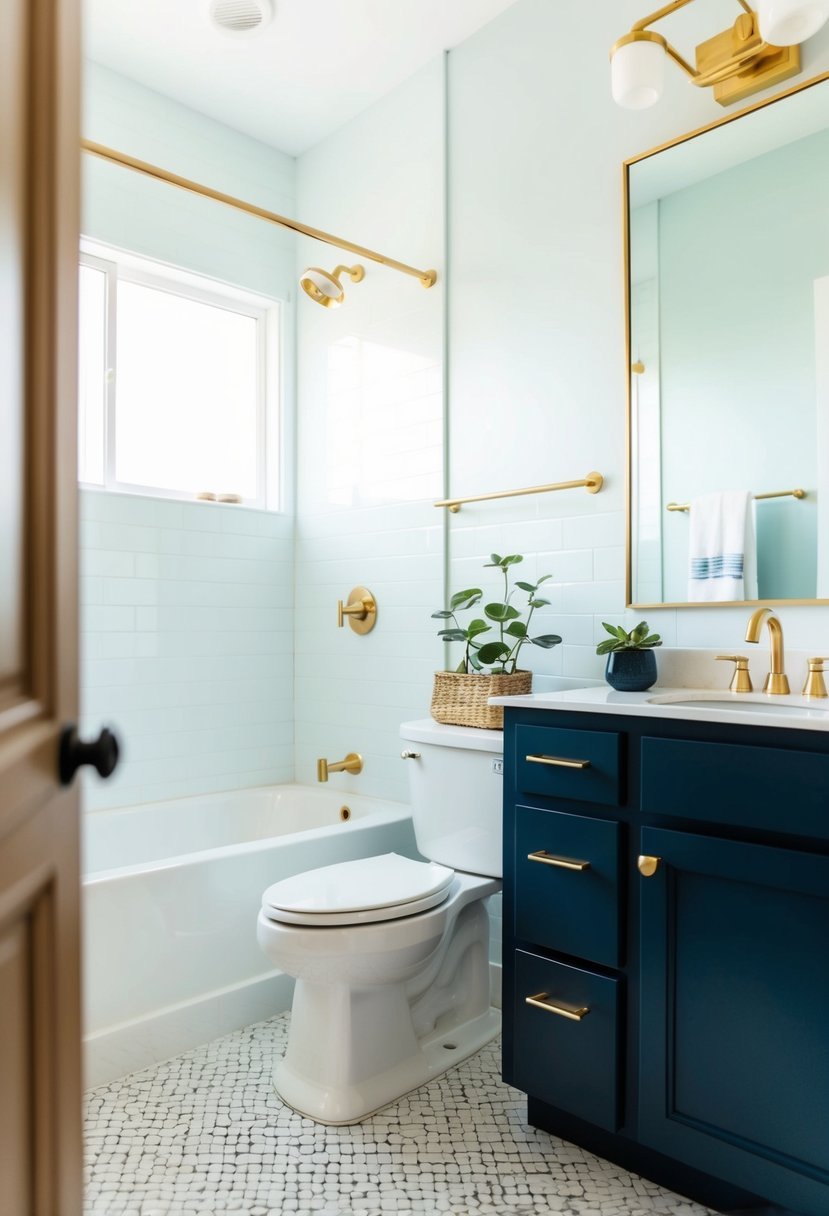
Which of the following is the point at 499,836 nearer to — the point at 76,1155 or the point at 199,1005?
the point at 199,1005

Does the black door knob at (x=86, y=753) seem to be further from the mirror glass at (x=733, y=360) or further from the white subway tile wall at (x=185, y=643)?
the white subway tile wall at (x=185, y=643)

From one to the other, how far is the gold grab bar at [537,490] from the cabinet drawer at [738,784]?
33.2 inches

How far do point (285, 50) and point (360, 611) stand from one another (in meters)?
1.71

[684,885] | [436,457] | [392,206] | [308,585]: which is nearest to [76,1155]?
[684,885]

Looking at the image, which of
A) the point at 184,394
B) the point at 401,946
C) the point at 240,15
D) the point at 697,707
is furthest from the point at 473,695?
the point at 240,15

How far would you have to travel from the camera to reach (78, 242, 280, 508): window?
2.72 m

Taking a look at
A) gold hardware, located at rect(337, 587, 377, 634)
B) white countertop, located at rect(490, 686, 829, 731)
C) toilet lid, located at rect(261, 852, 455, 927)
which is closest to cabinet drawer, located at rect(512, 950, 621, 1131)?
toilet lid, located at rect(261, 852, 455, 927)

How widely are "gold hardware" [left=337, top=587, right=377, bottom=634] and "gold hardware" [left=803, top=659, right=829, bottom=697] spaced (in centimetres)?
142

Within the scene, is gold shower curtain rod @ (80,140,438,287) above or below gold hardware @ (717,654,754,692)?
above

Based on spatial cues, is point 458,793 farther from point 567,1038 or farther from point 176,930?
point 176,930

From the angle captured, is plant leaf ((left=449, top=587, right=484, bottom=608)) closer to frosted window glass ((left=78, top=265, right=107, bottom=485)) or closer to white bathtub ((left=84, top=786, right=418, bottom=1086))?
white bathtub ((left=84, top=786, right=418, bottom=1086))

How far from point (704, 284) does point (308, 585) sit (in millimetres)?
1662

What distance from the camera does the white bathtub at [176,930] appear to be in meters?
1.94

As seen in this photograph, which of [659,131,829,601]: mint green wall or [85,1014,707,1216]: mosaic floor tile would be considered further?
[659,131,829,601]: mint green wall
